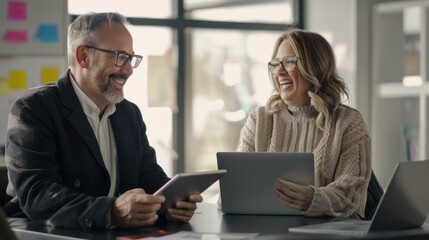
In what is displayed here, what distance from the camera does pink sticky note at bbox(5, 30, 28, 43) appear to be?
4.74 meters

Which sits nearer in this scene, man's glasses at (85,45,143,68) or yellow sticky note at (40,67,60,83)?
man's glasses at (85,45,143,68)

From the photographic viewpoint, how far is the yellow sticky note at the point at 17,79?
4738 mm

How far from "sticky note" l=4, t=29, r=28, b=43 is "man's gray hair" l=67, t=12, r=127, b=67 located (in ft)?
6.03

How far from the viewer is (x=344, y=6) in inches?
225

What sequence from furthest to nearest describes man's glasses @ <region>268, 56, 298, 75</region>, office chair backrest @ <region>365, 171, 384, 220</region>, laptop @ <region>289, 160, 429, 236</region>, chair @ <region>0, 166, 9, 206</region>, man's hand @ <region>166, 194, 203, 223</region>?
man's glasses @ <region>268, 56, 298, 75</region>
office chair backrest @ <region>365, 171, 384, 220</region>
chair @ <region>0, 166, 9, 206</region>
man's hand @ <region>166, 194, 203, 223</region>
laptop @ <region>289, 160, 429, 236</region>

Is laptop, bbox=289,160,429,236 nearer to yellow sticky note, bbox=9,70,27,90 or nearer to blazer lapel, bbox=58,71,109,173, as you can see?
blazer lapel, bbox=58,71,109,173

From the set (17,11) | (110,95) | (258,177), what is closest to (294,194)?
(258,177)

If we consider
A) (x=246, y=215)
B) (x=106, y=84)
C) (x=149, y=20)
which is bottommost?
(x=246, y=215)

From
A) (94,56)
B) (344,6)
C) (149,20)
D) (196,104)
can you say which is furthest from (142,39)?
(94,56)

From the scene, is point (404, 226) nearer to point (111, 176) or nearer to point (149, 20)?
point (111, 176)

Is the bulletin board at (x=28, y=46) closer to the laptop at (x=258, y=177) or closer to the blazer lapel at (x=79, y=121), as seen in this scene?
the blazer lapel at (x=79, y=121)

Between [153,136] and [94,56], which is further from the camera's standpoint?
[153,136]

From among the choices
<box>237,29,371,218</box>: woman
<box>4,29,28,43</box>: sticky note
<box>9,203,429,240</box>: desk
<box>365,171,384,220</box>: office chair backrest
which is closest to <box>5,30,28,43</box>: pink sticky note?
<box>4,29,28,43</box>: sticky note

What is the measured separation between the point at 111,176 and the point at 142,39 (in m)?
2.61
